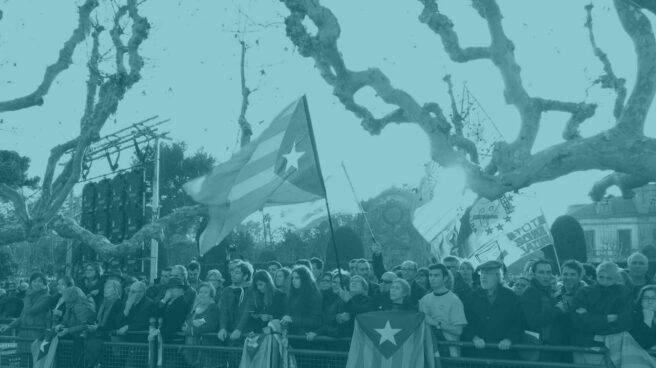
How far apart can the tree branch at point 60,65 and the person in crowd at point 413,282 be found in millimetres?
7980

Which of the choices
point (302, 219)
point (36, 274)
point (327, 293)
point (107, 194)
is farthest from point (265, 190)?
point (107, 194)

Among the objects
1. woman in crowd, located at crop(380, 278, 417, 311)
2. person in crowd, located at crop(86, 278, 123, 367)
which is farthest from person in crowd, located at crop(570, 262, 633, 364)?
person in crowd, located at crop(86, 278, 123, 367)

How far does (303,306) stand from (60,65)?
826cm

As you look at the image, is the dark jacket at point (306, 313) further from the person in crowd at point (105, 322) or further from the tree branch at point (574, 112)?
the tree branch at point (574, 112)

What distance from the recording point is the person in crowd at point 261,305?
9.69 metres

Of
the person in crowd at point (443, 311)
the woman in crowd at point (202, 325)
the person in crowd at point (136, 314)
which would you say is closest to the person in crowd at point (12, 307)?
the person in crowd at point (136, 314)

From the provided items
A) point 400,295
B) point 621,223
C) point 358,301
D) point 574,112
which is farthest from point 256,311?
point 621,223

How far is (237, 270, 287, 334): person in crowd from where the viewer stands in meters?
9.69

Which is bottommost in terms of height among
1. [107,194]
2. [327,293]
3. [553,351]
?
[553,351]

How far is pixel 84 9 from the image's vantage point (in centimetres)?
1487

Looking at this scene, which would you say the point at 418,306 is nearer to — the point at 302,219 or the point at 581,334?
the point at 581,334

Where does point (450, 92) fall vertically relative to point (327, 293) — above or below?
above

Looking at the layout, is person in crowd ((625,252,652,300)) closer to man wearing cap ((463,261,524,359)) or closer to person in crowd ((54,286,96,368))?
man wearing cap ((463,261,524,359))

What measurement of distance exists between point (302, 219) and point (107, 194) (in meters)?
11.1
